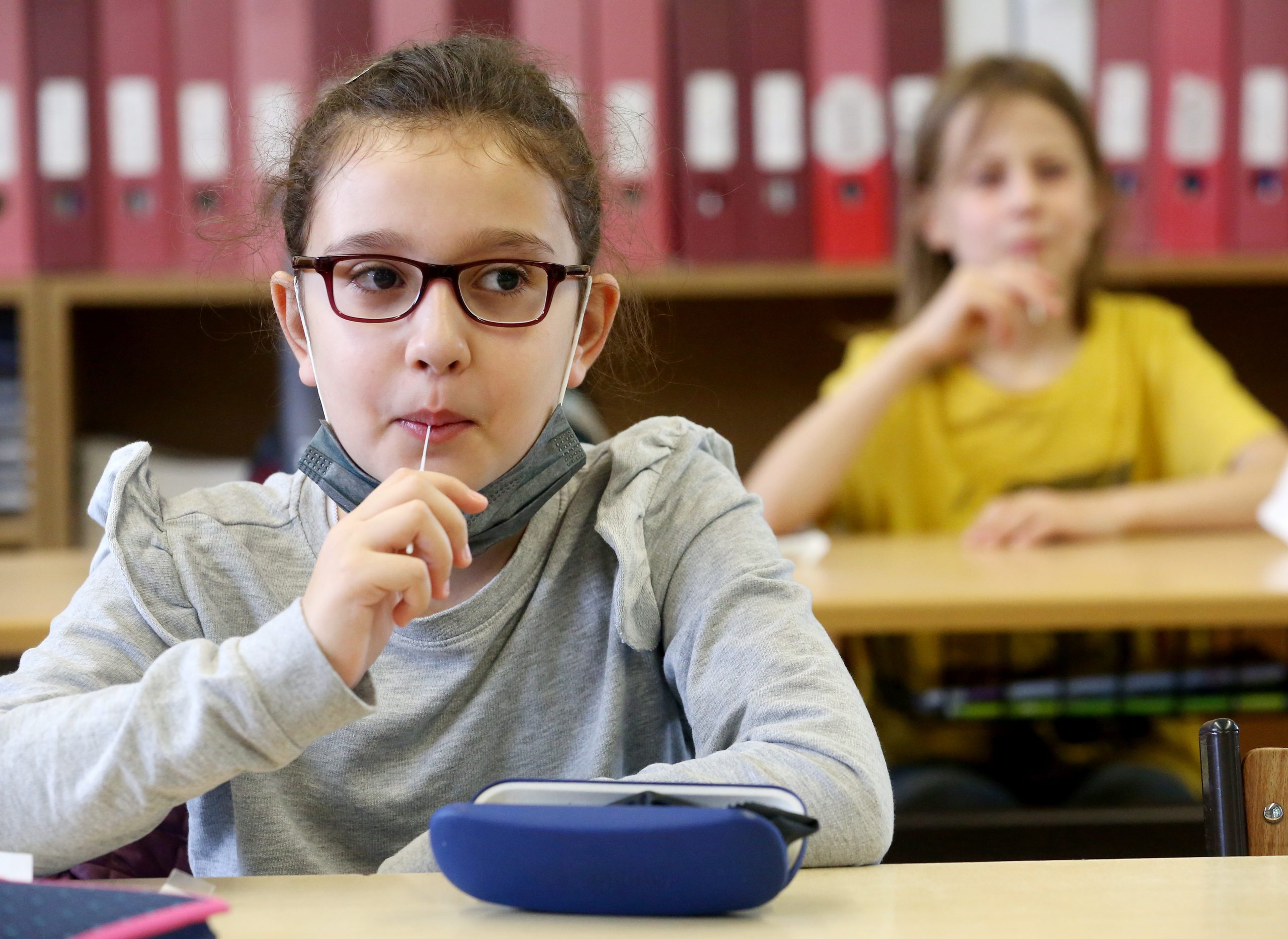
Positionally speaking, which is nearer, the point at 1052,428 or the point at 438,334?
the point at 438,334

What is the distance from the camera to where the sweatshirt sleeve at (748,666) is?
0.73 meters

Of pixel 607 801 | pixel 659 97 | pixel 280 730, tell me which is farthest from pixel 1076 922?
pixel 659 97

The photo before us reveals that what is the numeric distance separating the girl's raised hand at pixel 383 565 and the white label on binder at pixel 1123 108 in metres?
1.77

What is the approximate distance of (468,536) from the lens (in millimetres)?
866

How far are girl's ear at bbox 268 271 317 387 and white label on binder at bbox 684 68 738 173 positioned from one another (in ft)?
4.35

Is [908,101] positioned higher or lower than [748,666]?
higher

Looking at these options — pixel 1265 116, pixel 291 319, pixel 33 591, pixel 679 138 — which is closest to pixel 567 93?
pixel 291 319

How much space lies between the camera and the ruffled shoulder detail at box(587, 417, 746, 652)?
0.91m

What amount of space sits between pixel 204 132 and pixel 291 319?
1332mm

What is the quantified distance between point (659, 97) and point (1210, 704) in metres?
1.20

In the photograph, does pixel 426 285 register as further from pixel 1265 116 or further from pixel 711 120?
pixel 1265 116

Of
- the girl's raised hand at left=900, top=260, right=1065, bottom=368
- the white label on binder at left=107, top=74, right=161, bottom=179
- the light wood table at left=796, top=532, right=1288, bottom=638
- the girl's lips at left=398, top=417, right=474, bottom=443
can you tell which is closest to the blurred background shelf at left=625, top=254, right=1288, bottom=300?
the girl's raised hand at left=900, top=260, right=1065, bottom=368

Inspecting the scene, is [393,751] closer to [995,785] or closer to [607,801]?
[607,801]

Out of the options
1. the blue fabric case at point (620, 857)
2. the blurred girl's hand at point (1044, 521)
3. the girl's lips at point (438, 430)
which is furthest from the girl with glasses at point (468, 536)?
the blurred girl's hand at point (1044, 521)
